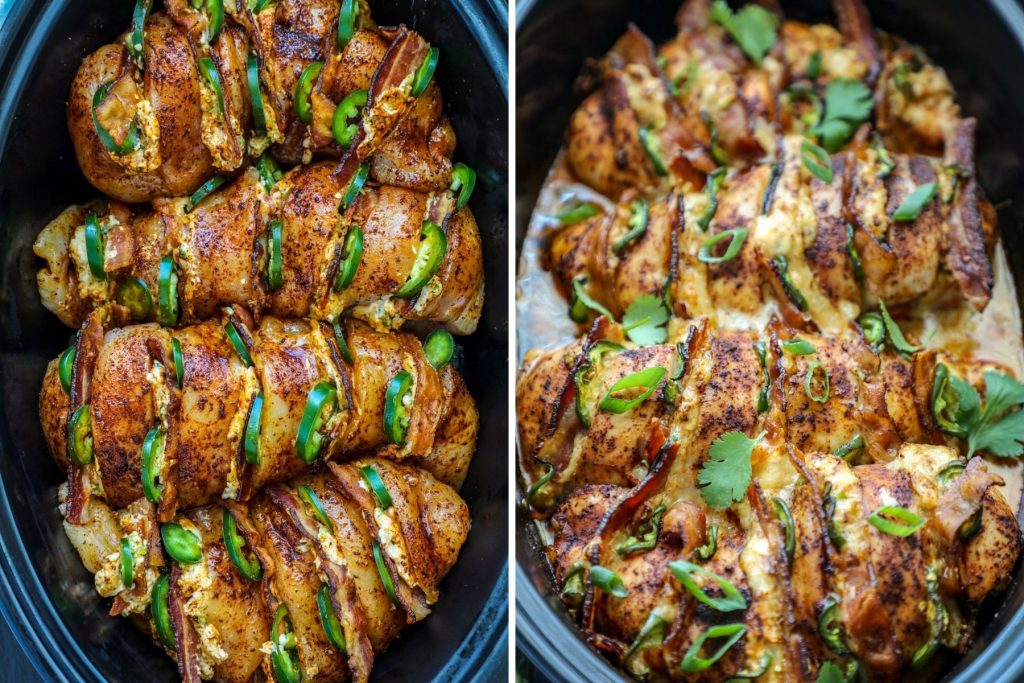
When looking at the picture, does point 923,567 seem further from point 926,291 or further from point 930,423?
point 926,291

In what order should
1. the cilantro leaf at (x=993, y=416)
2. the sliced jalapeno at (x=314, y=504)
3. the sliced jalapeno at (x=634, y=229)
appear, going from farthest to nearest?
the sliced jalapeno at (x=634, y=229) → the cilantro leaf at (x=993, y=416) → the sliced jalapeno at (x=314, y=504)

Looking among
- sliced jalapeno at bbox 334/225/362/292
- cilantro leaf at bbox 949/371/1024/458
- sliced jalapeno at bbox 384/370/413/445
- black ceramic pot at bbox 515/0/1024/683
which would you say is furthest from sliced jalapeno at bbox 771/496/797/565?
Answer: sliced jalapeno at bbox 334/225/362/292

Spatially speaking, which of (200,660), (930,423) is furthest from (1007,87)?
(200,660)

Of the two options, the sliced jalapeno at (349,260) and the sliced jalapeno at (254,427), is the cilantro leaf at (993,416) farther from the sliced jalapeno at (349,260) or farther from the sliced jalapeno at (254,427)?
the sliced jalapeno at (254,427)

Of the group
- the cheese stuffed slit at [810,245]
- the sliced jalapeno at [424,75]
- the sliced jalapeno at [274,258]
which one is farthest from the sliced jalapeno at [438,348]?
the sliced jalapeno at [424,75]

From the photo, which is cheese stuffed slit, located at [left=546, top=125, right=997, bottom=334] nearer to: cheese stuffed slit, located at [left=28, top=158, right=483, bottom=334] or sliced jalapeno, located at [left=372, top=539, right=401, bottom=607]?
cheese stuffed slit, located at [left=28, top=158, right=483, bottom=334]

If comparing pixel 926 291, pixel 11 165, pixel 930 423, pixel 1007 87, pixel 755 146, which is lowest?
pixel 930 423
